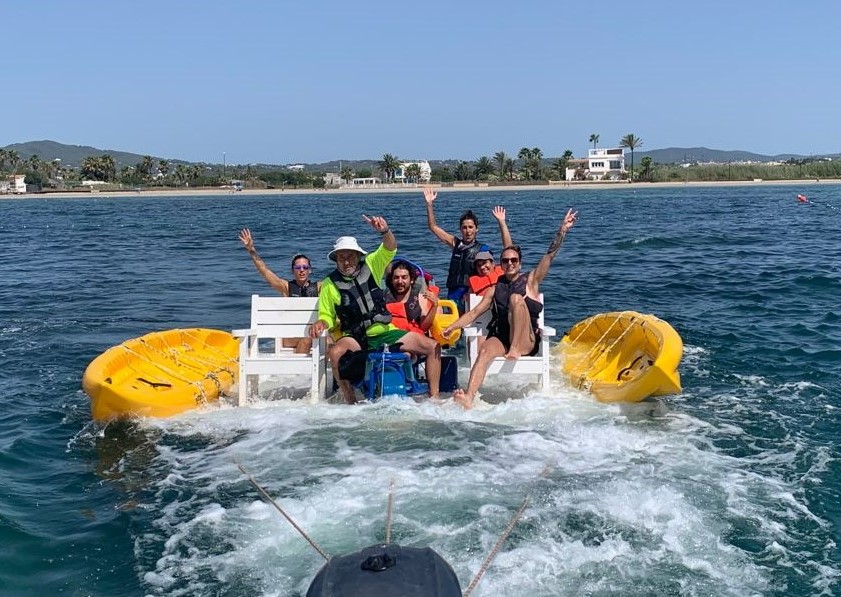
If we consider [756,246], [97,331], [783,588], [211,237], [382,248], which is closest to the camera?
[783,588]

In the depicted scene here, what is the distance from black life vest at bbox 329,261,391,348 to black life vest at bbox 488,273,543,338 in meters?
1.21

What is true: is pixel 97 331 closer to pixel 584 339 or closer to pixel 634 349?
pixel 584 339

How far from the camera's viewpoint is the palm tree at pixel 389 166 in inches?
6127

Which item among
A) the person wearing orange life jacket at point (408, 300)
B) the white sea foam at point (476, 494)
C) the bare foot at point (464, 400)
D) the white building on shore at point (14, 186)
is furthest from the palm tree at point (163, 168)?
the white sea foam at point (476, 494)

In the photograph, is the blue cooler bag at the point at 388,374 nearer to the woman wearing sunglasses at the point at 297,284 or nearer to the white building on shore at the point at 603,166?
the woman wearing sunglasses at the point at 297,284

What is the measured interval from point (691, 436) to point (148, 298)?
1321 centimetres

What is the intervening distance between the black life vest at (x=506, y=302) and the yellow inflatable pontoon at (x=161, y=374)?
10.6 ft

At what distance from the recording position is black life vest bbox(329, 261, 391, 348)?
8141mm

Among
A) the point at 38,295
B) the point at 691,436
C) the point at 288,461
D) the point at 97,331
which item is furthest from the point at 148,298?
the point at 691,436

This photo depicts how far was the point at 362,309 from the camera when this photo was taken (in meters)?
8.15

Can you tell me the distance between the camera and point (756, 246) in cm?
2558

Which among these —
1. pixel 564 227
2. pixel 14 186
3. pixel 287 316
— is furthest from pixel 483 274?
pixel 14 186

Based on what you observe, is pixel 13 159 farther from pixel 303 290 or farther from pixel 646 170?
pixel 303 290

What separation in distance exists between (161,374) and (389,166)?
5927 inches
